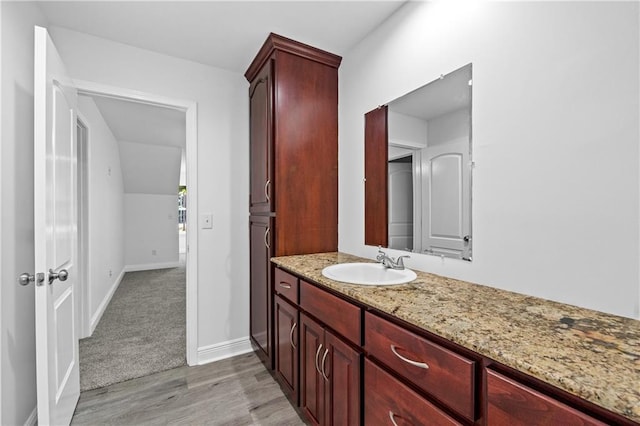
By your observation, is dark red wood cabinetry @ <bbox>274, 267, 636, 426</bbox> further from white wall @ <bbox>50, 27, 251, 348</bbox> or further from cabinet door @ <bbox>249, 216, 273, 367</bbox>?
white wall @ <bbox>50, 27, 251, 348</bbox>

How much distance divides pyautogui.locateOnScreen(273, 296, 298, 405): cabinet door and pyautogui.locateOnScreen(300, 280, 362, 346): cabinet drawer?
188 mm

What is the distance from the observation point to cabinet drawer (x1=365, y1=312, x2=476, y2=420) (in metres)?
0.73

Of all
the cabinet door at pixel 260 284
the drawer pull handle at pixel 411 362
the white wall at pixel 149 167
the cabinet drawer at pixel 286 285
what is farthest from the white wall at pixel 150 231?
the drawer pull handle at pixel 411 362

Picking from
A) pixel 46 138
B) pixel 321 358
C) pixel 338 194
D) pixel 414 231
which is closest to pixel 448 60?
pixel 414 231

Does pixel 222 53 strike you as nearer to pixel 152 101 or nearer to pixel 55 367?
pixel 152 101

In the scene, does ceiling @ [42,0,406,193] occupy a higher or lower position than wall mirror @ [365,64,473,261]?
higher

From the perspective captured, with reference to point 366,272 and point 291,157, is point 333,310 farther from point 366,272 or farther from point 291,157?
point 291,157

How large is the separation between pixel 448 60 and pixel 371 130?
2.03 ft

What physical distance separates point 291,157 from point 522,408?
1.75 m

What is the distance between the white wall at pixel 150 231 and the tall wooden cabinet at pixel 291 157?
14.8 ft

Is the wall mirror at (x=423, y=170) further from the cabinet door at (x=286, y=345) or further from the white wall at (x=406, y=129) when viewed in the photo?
the cabinet door at (x=286, y=345)

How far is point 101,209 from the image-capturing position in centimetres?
350

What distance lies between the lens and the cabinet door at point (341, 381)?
114 cm

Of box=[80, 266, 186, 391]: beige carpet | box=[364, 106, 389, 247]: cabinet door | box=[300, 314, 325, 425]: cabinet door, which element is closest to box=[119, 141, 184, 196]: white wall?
box=[80, 266, 186, 391]: beige carpet
